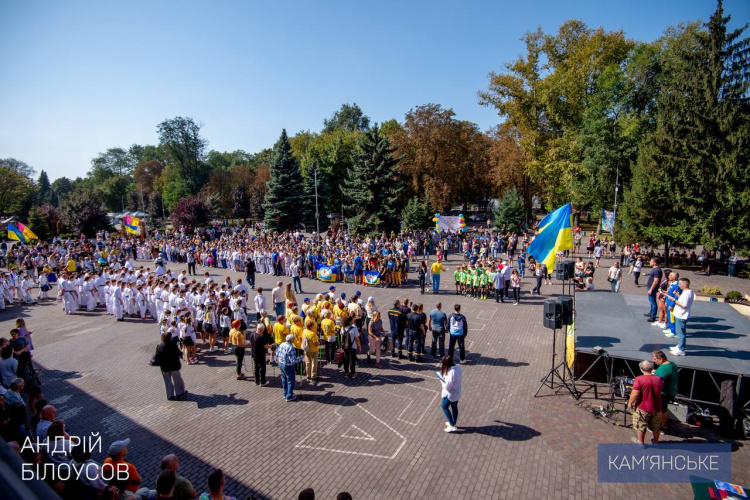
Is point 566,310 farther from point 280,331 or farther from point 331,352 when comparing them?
point 280,331

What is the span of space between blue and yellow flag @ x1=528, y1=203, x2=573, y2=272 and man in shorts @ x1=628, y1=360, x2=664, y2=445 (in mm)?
5213

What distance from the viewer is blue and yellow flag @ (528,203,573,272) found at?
43.4 feet

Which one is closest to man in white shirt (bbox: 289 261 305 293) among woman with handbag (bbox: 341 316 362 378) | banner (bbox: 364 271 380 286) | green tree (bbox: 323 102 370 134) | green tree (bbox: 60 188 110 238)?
banner (bbox: 364 271 380 286)

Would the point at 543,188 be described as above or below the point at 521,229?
above

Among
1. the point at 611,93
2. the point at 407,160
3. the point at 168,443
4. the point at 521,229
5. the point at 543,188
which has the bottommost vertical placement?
the point at 168,443

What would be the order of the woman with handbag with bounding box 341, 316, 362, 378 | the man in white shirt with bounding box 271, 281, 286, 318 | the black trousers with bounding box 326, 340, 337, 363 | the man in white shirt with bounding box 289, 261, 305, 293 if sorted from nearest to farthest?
the woman with handbag with bounding box 341, 316, 362, 378 < the black trousers with bounding box 326, 340, 337, 363 < the man in white shirt with bounding box 271, 281, 286, 318 < the man in white shirt with bounding box 289, 261, 305, 293

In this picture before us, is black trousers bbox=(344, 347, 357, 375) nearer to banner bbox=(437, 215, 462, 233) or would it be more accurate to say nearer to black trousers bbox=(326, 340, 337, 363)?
black trousers bbox=(326, 340, 337, 363)

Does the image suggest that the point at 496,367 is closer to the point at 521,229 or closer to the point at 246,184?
the point at 521,229

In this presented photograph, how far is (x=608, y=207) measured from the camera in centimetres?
3966

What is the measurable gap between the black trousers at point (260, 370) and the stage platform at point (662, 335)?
842 cm

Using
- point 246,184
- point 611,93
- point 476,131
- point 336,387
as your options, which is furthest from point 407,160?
point 336,387

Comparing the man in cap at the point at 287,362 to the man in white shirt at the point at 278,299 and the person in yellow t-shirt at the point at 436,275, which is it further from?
the person in yellow t-shirt at the point at 436,275

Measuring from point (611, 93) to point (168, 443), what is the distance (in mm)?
42046

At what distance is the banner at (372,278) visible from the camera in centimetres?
Answer: 2292
